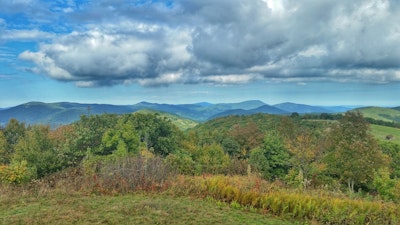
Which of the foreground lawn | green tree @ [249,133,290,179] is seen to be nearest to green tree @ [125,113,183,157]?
green tree @ [249,133,290,179]

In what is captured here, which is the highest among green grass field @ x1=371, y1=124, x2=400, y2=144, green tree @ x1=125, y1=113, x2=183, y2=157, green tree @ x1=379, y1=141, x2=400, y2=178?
green tree @ x1=125, y1=113, x2=183, y2=157

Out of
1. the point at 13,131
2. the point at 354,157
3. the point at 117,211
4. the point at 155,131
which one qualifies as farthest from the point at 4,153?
the point at 354,157

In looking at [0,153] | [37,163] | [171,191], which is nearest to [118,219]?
[171,191]

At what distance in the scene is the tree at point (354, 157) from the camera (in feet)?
126

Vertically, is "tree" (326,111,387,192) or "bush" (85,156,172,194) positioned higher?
"bush" (85,156,172,194)

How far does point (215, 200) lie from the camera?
31.4 ft

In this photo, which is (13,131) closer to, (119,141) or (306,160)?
(119,141)

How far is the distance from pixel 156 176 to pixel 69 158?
19.0 meters

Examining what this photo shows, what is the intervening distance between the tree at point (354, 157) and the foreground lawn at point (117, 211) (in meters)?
34.3

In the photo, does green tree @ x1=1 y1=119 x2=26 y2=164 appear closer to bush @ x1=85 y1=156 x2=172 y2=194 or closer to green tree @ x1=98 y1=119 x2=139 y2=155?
green tree @ x1=98 y1=119 x2=139 y2=155

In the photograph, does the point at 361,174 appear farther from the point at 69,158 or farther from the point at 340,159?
the point at 69,158

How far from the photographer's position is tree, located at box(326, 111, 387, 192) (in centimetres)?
3828

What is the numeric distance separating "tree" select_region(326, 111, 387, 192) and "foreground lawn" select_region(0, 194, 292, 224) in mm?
34263

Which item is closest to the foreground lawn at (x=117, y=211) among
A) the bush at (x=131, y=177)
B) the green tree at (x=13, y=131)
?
the bush at (x=131, y=177)
